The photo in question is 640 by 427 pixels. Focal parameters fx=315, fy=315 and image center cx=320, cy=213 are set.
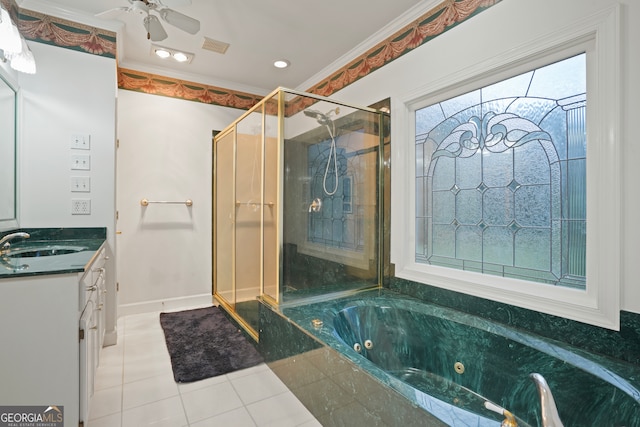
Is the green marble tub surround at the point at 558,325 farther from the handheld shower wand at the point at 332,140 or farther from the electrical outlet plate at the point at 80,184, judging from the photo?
the electrical outlet plate at the point at 80,184

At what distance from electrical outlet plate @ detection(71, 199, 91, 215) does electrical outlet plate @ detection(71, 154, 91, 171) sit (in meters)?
0.24

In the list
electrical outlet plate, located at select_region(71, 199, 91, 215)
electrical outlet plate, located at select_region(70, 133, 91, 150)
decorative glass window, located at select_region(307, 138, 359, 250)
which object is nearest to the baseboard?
electrical outlet plate, located at select_region(71, 199, 91, 215)

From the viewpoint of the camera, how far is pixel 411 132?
91.9 inches

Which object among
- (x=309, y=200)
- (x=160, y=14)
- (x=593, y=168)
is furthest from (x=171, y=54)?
(x=593, y=168)

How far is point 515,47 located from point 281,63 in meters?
2.06

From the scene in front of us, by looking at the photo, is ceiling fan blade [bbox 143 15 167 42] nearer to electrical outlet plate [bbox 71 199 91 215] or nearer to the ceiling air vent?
the ceiling air vent

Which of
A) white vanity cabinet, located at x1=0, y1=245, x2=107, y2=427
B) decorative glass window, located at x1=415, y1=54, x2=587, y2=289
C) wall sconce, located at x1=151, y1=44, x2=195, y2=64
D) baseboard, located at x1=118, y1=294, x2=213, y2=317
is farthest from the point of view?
baseboard, located at x1=118, y1=294, x2=213, y2=317

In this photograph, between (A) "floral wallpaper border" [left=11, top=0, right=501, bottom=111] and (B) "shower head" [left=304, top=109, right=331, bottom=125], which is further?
(B) "shower head" [left=304, top=109, right=331, bottom=125]

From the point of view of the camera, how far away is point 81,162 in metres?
2.36

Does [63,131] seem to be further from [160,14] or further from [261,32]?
[261,32]

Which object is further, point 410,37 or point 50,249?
point 410,37

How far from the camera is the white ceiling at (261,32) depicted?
221 cm

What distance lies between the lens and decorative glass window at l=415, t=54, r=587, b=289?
1.56 m

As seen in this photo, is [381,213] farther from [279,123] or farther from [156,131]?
[156,131]
